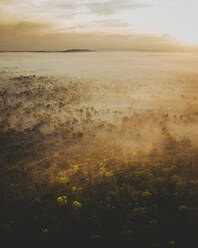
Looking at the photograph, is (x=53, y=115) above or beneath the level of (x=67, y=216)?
above

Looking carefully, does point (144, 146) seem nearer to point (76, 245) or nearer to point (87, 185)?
point (87, 185)

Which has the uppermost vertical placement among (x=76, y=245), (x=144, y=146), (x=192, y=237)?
(x=144, y=146)

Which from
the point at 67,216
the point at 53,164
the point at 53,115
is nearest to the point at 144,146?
the point at 53,164

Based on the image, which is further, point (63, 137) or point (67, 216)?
point (63, 137)

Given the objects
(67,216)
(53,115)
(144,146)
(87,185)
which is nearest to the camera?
(67,216)

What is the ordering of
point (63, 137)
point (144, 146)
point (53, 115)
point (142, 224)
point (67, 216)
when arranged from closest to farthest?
point (142, 224)
point (67, 216)
point (144, 146)
point (63, 137)
point (53, 115)

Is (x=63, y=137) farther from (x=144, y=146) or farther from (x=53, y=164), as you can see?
(x=144, y=146)

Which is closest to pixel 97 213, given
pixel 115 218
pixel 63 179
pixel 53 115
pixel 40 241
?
pixel 115 218
